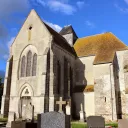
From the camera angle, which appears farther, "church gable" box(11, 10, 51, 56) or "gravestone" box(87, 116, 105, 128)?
"church gable" box(11, 10, 51, 56)

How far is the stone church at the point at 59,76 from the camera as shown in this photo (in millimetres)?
23506

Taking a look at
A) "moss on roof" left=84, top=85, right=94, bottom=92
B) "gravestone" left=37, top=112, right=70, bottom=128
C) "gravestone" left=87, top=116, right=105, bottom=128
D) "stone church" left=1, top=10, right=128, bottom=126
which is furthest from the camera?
"moss on roof" left=84, top=85, right=94, bottom=92

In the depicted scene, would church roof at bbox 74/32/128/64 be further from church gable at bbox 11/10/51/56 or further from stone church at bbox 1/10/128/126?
church gable at bbox 11/10/51/56

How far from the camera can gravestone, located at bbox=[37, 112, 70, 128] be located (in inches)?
370

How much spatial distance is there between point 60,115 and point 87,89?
17856mm

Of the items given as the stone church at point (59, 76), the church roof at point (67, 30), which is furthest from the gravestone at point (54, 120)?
the church roof at point (67, 30)

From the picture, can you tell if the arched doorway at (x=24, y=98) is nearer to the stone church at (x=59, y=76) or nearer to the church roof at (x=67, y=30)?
the stone church at (x=59, y=76)

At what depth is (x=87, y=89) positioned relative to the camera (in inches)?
1061

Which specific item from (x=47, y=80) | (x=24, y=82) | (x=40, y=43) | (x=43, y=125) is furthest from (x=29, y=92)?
(x=43, y=125)

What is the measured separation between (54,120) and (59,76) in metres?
16.1

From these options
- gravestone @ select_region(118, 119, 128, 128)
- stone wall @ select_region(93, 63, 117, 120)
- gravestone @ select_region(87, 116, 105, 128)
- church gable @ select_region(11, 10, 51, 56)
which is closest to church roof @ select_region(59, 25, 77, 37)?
church gable @ select_region(11, 10, 51, 56)

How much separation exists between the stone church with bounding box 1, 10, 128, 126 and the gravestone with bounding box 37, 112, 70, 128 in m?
12.0

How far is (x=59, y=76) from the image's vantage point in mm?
25578

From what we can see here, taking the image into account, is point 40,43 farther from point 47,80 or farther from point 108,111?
point 108,111
